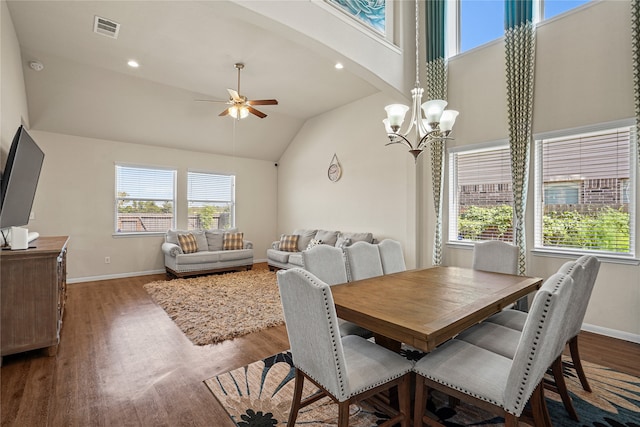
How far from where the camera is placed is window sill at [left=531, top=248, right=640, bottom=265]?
119 inches

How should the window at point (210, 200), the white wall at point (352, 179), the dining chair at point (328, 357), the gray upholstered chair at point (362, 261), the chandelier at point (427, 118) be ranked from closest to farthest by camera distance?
the dining chair at point (328, 357) < the chandelier at point (427, 118) < the gray upholstered chair at point (362, 261) < the white wall at point (352, 179) < the window at point (210, 200)

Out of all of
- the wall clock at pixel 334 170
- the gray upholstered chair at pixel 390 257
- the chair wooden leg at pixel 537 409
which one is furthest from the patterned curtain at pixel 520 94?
the wall clock at pixel 334 170

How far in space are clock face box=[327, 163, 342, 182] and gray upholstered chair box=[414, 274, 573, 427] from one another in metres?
4.69

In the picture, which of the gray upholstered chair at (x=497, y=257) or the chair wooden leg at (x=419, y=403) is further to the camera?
the gray upholstered chair at (x=497, y=257)

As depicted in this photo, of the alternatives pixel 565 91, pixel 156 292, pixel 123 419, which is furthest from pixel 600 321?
pixel 156 292

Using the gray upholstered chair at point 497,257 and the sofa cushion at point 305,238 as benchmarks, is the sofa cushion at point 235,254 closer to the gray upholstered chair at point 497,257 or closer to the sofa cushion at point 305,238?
the sofa cushion at point 305,238

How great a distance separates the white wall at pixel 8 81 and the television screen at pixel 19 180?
0.69 feet

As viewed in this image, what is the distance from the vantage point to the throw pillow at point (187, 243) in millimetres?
5901

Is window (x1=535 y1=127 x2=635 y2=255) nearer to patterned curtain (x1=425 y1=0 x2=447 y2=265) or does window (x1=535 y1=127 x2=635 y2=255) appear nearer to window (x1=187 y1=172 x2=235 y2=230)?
patterned curtain (x1=425 y1=0 x2=447 y2=265)

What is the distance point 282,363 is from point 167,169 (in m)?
5.23

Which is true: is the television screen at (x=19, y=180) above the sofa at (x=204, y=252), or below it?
above

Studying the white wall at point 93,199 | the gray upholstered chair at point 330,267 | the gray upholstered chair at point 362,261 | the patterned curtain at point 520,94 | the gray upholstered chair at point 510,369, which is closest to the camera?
the gray upholstered chair at point 510,369

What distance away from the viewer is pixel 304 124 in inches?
281

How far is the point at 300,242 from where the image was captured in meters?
6.46
